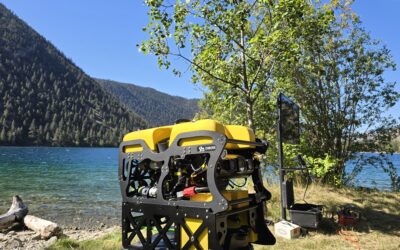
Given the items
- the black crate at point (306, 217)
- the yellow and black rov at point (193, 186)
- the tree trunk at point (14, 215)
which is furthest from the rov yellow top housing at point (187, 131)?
the tree trunk at point (14, 215)

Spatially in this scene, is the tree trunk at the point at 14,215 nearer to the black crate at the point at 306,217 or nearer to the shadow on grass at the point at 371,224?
the black crate at the point at 306,217

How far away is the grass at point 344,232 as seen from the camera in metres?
6.37

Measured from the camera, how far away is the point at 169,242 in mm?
3627

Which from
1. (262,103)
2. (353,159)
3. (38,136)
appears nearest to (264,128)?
(262,103)

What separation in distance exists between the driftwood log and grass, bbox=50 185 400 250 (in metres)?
2.35

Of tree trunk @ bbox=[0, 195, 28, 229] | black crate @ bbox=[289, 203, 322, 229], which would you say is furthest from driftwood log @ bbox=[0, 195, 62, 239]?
black crate @ bbox=[289, 203, 322, 229]

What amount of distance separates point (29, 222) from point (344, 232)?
30.9 feet

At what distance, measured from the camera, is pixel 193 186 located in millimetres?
3678

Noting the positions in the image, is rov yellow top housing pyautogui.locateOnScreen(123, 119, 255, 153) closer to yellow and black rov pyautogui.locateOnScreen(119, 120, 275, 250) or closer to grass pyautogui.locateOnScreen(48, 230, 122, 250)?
yellow and black rov pyautogui.locateOnScreen(119, 120, 275, 250)

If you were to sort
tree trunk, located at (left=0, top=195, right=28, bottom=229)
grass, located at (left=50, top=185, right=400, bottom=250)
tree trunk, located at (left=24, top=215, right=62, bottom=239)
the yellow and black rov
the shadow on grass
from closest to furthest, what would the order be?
1. the yellow and black rov
2. grass, located at (left=50, top=185, right=400, bottom=250)
3. the shadow on grass
4. tree trunk, located at (left=24, top=215, right=62, bottom=239)
5. tree trunk, located at (left=0, top=195, right=28, bottom=229)

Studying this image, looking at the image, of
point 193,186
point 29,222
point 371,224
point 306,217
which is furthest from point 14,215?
point 371,224

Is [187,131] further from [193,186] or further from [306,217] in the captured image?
[306,217]

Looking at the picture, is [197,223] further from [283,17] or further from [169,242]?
[283,17]

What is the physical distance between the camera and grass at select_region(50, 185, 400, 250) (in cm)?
637
